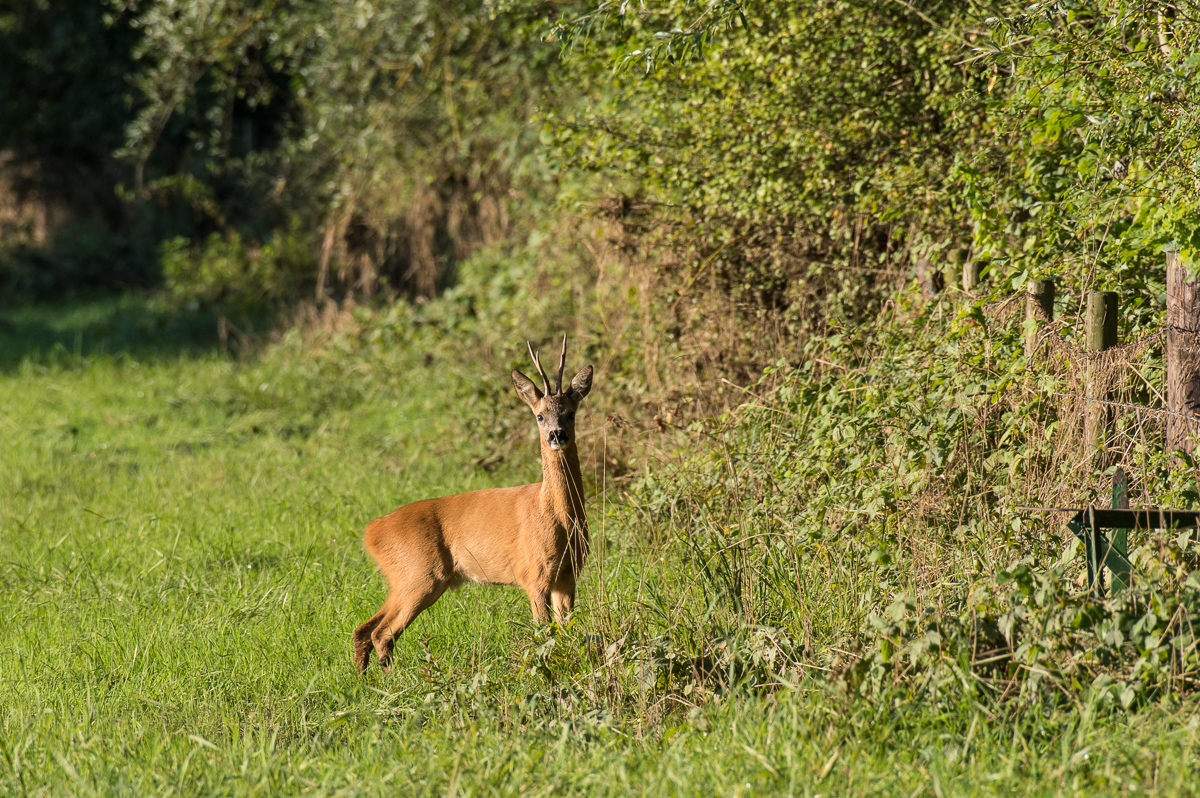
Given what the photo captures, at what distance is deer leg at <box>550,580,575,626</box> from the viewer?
4.85 meters

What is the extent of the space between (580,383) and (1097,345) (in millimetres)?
2247

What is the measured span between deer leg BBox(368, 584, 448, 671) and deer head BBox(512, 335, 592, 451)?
32.8 inches

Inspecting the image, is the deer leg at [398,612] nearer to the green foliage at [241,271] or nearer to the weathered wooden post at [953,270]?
the weathered wooden post at [953,270]

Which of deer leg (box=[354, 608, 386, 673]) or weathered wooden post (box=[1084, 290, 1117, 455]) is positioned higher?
weathered wooden post (box=[1084, 290, 1117, 455])

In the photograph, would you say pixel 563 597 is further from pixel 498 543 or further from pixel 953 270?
pixel 953 270

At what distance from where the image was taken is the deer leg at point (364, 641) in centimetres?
478

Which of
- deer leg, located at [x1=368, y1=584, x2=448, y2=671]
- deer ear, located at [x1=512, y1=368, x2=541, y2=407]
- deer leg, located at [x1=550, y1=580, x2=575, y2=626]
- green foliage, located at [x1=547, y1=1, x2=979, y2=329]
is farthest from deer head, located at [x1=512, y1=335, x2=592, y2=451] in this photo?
green foliage, located at [x1=547, y1=1, x2=979, y2=329]

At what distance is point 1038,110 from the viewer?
549 cm

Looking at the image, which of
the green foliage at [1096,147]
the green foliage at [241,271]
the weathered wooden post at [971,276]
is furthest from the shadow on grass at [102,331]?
the green foliage at [1096,147]

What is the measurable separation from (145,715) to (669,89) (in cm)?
511

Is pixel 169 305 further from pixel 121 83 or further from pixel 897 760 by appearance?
A: pixel 897 760

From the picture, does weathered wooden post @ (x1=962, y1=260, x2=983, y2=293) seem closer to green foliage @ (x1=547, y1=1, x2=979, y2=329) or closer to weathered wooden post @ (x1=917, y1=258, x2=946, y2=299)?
weathered wooden post @ (x1=917, y1=258, x2=946, y2=299)

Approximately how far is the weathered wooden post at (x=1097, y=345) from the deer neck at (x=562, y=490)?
6.99ft

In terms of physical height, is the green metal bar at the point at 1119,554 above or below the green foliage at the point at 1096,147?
below
